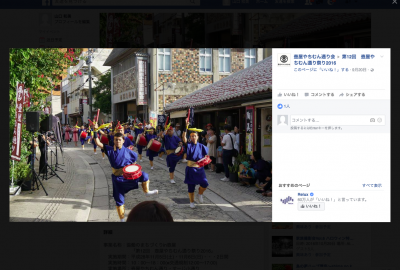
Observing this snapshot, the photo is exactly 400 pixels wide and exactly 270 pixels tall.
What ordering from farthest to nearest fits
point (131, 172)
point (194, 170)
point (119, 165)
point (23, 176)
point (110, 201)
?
point (23, 176) < point (194, 170) < point (110, 201) < point (119, 165) < point (131, 172)

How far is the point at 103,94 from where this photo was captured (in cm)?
1027

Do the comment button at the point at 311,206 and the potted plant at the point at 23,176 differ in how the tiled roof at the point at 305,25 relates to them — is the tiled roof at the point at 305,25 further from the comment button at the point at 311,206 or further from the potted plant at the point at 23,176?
the potted plant at the point at 23,176

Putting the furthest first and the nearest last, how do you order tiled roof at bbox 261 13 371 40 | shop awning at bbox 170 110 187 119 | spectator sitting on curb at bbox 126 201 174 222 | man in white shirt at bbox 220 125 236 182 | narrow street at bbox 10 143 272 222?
shop awning at bbox 170 110 187 119
man in white shirt at bbox 220 125 236 182
tiled roof at bbox 261 13 371 40
narrow street at bbox 10 143 272 222
spectator sitting on curb at bbox 126 201 174 222

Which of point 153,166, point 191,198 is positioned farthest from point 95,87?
point 191,198

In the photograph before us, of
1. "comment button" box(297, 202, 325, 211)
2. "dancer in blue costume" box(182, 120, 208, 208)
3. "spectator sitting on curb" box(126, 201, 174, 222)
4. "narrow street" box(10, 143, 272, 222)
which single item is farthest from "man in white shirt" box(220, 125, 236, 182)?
"spectator sitting on curb" box(126, 201, 174, 222)

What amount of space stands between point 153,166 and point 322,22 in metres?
6.63

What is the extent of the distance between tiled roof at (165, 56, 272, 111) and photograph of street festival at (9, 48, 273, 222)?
5cm

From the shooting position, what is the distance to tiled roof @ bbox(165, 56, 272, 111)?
7.23 m

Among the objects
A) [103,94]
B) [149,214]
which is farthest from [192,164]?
[103,94]

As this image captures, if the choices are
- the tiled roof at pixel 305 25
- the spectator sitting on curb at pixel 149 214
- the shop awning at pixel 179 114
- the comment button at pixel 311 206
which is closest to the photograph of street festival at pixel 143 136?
the spectator sitting on curb at pixel 149 214

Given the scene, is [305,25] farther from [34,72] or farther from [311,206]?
[34,72]

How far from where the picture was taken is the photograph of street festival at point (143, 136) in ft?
16.3

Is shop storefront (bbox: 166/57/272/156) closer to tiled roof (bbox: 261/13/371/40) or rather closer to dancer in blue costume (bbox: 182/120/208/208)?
tiled roof (bbox: 261/13/371/40)

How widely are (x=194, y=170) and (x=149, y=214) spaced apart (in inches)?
168
